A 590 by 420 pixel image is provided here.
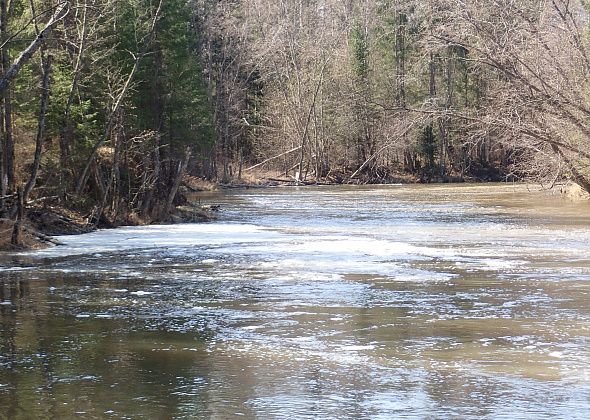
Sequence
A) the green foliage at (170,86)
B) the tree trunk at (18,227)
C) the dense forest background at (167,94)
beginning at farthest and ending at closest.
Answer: the green foliage at (170,86), the dense forest background at (167,94), the tree trunk at (18,227)

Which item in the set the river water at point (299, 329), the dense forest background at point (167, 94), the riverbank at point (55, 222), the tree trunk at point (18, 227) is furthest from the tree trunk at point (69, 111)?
the river water at point (299, 329)

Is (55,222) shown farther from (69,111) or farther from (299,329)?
(299,329)

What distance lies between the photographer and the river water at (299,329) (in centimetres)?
842

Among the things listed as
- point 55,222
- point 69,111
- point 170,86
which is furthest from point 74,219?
point 170,86

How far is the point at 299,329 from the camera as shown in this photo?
1181cm

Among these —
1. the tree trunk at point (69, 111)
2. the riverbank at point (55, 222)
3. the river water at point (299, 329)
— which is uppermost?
the tree trunk at point (69, 111)

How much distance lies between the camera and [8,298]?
14398 millimetres

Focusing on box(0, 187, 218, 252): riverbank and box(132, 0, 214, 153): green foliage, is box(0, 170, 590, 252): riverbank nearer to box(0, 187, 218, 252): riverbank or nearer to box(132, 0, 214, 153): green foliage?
box(0, 187, 218, 252): riverbank

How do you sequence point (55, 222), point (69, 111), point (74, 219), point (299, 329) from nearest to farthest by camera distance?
point (299, 329)
point (55, 222)
point (74, 219)
point (69, 111)

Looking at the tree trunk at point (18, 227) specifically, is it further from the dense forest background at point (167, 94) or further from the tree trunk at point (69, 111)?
the tree trunk at point (69, 111)

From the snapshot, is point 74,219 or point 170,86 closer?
point 74,219

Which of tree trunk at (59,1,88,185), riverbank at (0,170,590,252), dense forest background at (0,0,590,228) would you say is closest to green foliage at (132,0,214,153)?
dense forest background at (0,0,590,228)

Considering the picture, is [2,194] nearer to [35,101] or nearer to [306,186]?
[35,101]

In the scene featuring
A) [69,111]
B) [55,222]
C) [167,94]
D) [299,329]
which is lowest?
[299,329]
